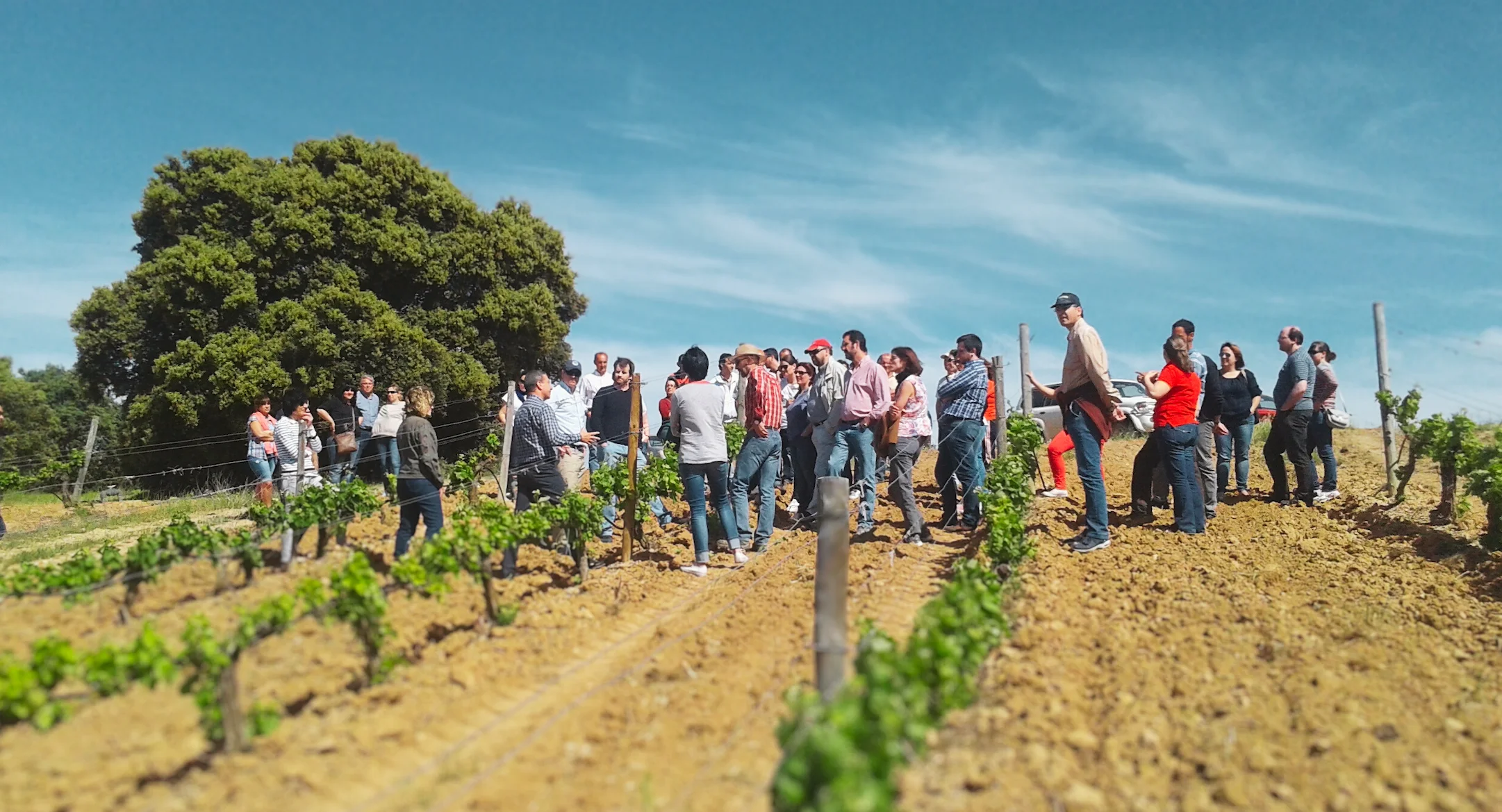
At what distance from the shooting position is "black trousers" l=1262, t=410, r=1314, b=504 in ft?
26.3

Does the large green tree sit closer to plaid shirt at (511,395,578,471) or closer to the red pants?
plaid shirt at (511,395,578,471)

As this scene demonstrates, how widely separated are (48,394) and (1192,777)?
5142 centimetres

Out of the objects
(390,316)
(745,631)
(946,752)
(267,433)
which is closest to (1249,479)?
(745,631)

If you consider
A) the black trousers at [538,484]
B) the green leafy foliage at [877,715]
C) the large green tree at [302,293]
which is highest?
the large green tree at [302,293]

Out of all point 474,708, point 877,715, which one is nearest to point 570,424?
point 474,708

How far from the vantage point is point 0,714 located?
3670 mm

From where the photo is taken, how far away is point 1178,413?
6.88 metres

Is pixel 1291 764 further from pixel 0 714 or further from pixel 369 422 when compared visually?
pixel 369 422

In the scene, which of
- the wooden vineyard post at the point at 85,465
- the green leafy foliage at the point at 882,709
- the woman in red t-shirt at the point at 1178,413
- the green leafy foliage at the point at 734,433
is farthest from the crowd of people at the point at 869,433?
the wooden vineyard post at the point at 85,465

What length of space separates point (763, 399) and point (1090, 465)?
2.47 metres

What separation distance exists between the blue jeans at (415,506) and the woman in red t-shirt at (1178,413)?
5121 mm

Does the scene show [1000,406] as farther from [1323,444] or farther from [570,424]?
[570,424]

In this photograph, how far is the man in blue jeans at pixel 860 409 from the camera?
708cm

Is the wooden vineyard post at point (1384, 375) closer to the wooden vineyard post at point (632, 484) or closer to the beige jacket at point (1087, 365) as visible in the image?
the beige jacket at point (1087, 365)
